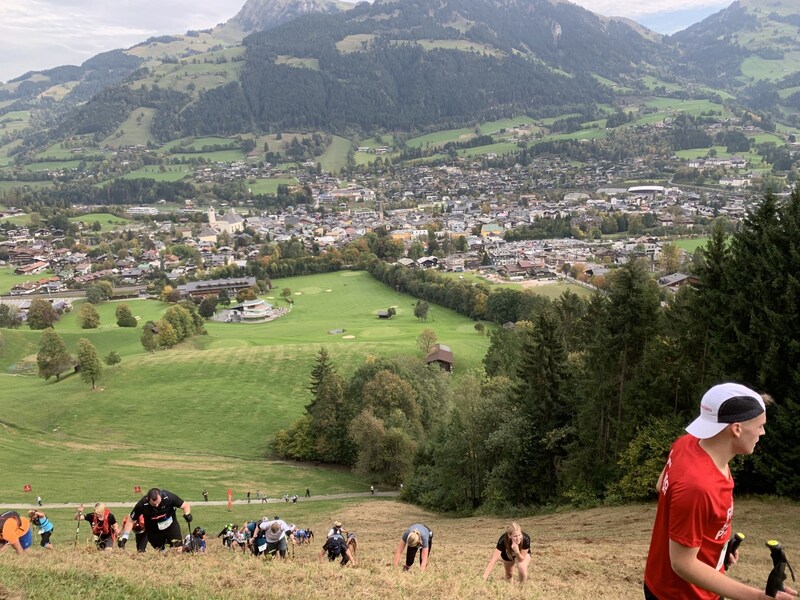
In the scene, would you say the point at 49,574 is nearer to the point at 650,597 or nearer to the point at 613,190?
the point at 650,597

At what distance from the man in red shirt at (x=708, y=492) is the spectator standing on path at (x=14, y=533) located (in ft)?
42.9

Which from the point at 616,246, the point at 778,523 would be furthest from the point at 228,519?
the point at 616,246

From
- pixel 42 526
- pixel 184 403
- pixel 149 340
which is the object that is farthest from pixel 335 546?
pixel 149 340

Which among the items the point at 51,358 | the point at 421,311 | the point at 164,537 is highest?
the point at 164,537

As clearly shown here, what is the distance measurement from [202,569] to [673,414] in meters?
17.5

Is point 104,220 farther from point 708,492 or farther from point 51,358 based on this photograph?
point 708,492

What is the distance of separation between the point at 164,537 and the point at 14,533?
3.29 m

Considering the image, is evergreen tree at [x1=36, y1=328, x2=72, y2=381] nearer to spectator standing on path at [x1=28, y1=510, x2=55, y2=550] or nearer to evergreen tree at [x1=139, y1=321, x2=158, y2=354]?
evergreen tree at [x1=139, y1=321, x2=158, y2=354]

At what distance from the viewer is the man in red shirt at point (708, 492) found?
4.06 metres

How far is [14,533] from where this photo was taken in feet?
39.7

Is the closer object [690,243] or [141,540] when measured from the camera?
[141,540]

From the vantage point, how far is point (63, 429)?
4888cm

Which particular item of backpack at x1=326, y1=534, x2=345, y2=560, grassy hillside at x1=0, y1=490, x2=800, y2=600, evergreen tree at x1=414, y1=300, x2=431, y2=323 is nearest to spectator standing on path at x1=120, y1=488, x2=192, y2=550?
grassy hillside at x1=0, y1=490, x2=800, y2=600

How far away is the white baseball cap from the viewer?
417cm
